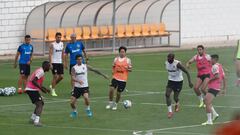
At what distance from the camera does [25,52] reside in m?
27.0

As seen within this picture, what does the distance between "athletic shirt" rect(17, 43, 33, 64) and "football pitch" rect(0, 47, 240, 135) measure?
1593 mm

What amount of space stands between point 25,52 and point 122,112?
21.2 feet

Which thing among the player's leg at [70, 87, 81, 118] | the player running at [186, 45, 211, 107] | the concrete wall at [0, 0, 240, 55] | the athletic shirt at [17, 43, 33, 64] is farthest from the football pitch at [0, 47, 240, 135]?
the concrete wall at [0, 0, 240, 55]

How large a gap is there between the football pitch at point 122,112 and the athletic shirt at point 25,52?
5.22 ft

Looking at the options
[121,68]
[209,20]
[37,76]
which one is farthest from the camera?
[209,20]

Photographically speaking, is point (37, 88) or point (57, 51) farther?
point (57, 51)

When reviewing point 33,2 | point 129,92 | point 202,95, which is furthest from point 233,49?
point 202,95

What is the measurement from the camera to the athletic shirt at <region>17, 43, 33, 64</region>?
27000 millimetres

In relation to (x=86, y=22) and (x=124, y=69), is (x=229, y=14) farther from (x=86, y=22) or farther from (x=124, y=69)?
(x=124, y=69)

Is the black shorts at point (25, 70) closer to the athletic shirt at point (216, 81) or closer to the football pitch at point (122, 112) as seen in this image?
the football pitch at point (122, 112)

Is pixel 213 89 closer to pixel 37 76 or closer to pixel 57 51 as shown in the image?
pixel 37 76

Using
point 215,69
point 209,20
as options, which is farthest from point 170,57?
point 209,20

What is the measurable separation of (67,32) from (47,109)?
18899 millimetres

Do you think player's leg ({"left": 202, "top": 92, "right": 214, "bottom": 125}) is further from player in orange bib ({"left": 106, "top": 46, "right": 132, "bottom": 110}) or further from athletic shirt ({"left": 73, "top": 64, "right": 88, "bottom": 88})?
player in orange bib ({"left": 106, "top": 46, "right": 132, "bottom": 110})
